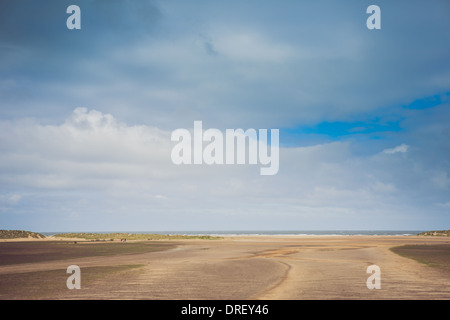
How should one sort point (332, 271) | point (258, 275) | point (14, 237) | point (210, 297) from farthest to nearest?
1. point (14, 237)
2. point (332, 271)
3. point (258, 275)
4. point (210, 297)

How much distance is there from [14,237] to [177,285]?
250 feet

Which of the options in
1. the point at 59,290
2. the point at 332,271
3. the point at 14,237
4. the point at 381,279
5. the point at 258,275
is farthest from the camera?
the point at 14,237

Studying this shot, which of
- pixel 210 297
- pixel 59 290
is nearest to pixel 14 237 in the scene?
pixel 59 290

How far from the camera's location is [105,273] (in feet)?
74.4

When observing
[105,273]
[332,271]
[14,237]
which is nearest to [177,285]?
[105,273]

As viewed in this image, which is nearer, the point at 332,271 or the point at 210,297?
the point at 210,297

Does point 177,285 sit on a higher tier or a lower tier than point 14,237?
higher

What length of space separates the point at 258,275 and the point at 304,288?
5001 mm

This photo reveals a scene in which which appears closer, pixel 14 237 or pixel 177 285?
pixel 177 285
